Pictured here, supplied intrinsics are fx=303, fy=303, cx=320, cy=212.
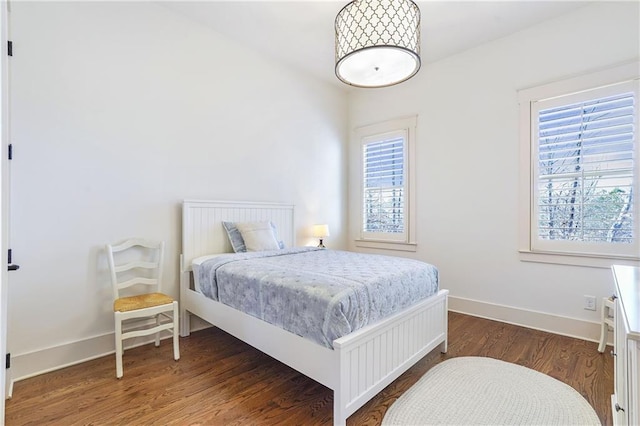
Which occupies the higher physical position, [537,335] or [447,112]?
[447,112]

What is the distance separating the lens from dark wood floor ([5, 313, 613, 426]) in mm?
1703

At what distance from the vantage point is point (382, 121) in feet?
14.1

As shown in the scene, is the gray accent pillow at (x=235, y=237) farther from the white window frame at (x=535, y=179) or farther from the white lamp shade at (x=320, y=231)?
the white window frame at (x=535, y=179)

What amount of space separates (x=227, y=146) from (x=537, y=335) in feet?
11.9

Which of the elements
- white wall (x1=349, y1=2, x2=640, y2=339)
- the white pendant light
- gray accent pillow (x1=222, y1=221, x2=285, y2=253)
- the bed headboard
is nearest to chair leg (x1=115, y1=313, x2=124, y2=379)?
the bed headboard

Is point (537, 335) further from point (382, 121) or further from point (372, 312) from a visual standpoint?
point (382, 121)

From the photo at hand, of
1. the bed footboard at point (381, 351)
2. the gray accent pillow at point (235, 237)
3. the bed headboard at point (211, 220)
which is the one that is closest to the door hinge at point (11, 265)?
the bed headboard at point (211, 220)

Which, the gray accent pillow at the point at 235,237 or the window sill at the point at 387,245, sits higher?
the gray accent pillow at the point at 235,237

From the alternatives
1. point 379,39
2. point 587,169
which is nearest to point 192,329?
point 379,39

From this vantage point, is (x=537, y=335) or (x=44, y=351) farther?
(x=537, y=335)

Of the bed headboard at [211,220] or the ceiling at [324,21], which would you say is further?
the bed headboard at [211,220]

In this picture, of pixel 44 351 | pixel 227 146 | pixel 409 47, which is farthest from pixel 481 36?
pixel 44 351

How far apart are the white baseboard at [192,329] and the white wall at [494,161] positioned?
1 cm

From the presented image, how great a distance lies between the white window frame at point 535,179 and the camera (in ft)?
8.43
